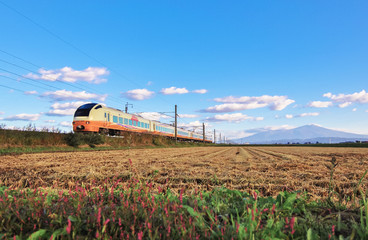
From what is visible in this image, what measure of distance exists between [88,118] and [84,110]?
1221 millimetres

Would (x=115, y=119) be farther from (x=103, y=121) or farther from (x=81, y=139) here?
(x=81, y=139)

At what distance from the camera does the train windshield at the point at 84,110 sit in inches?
859

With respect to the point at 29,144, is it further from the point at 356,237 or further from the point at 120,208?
the point at 356,237

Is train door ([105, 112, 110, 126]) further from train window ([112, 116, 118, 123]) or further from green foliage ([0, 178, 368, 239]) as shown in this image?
green foliage ([0, 178, 368, 239])

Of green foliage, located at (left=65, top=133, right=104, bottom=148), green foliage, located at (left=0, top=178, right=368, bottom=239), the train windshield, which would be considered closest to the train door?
the train windshield

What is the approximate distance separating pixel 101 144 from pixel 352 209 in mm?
19317

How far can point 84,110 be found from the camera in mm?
22078

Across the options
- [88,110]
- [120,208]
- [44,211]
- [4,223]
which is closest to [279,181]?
[120,208]

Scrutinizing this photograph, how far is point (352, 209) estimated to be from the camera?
6.07 ft

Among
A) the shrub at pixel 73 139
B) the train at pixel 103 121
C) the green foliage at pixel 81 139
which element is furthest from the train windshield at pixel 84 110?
the shrub at pixel 73 139

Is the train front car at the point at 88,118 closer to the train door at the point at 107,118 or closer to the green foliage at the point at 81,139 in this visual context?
the train door at the point at 107,118

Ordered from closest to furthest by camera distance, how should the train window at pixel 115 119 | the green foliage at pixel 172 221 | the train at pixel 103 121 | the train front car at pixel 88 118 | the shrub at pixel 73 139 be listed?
the green foliage at pixel 172 221
the shrub at pixel 73 139
the train front car at pixel 88 118
the train at pixel 103 121
the train window at pixel 115 119

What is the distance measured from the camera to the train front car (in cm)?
2155

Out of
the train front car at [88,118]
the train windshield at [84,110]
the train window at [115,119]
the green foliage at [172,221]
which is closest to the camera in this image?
the green foliage at [172,221]
